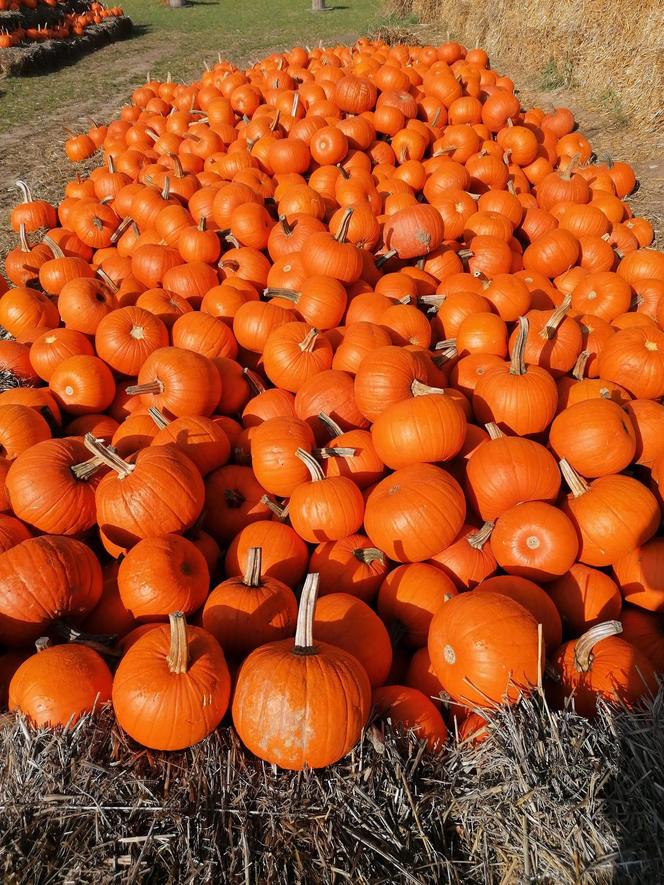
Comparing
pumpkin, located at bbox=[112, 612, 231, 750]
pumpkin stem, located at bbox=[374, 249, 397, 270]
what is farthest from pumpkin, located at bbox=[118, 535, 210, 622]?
pumpkin stem, located at bbox=[374, 249, 397, 270]

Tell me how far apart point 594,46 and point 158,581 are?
42.1ft

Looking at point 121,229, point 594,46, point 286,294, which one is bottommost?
point 286,294

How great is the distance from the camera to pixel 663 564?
2539 mm

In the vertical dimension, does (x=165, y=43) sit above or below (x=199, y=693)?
above

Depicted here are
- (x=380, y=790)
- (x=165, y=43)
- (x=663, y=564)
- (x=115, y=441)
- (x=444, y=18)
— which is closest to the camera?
(x=380, y=790)

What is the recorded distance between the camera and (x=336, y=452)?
2.98 meters

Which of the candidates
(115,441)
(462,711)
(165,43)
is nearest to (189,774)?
(462,711)

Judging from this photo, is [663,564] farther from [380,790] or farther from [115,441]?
[115,441]

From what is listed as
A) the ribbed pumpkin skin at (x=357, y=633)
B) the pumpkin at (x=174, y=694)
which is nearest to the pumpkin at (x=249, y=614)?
the ribbed pumpkin skin at (x=357, y=633)

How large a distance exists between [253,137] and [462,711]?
22.9 feet

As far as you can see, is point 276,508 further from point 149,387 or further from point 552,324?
point 552,324

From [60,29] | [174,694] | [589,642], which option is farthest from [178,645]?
[60,29]

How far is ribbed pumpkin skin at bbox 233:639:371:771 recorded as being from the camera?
178 centimetres

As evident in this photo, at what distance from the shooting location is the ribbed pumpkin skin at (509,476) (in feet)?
8.86
